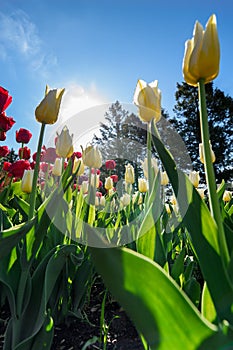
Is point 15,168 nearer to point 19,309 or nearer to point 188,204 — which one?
point 19,309

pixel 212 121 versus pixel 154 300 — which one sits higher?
pixel 212 121

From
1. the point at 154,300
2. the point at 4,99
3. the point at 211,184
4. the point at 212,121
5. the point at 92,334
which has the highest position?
the point at 212,121

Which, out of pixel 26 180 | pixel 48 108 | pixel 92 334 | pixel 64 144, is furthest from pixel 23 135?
pixel 48 108

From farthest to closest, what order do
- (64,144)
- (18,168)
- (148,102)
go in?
(18,168) → (64,144) → (148,102)

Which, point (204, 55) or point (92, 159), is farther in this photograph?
point (92, 159)

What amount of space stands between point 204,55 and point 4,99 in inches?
57.8

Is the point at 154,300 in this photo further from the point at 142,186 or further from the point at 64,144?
the point at 142,186

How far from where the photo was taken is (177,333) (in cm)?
41

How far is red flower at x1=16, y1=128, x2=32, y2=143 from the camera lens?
2432 mm

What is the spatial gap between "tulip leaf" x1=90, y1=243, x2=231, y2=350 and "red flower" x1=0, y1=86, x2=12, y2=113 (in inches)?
60.7

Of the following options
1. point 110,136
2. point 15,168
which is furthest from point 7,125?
point 110,136

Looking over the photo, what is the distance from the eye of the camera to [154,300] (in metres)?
0.40

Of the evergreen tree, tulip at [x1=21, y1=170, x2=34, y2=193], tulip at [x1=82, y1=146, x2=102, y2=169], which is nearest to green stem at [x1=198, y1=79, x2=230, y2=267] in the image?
tulip at [x1=82, y1=146, x2=102, y2=169]

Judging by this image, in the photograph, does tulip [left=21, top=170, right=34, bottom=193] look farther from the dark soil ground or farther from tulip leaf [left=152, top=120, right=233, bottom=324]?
tulip leaf [left=152, top=120, right=233, bottom=324]
